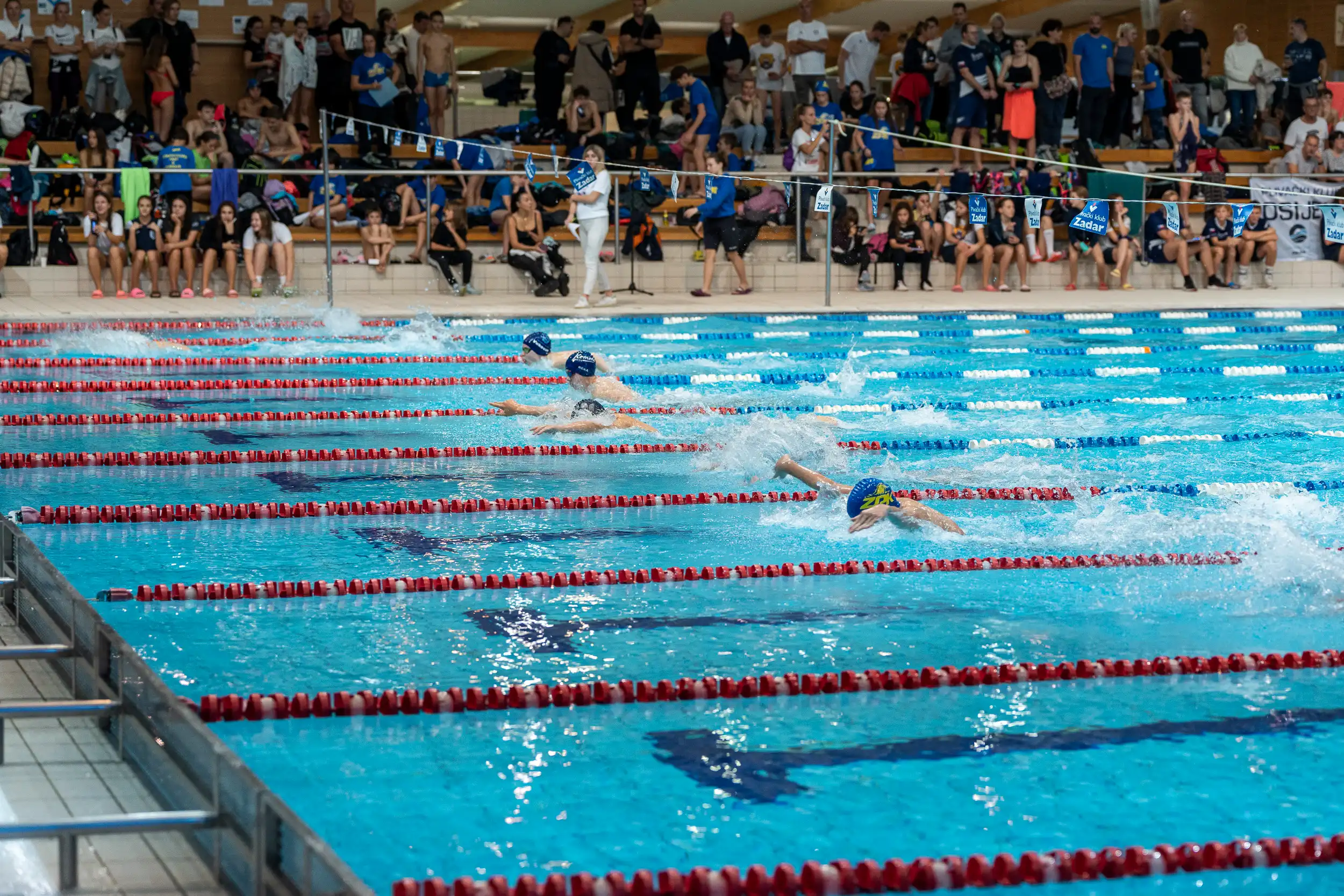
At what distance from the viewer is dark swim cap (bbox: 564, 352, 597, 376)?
7.79 metres

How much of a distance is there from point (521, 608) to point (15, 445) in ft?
11.9

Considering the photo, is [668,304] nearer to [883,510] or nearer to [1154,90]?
[1154,90]

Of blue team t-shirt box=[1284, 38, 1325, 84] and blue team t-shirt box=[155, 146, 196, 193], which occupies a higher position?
blue team t-shirt box=[1284, 38, 1325, 84]

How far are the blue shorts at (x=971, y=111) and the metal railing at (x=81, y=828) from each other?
586 inches

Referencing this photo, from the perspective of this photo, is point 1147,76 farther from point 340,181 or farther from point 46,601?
point 46,601

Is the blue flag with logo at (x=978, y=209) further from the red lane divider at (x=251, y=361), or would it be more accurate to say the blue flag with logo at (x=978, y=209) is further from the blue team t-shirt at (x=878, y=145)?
the red lane divider at (x=251, y=361)

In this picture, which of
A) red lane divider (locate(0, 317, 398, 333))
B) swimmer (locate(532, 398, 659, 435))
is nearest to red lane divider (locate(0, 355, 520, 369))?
red lane divider (locate(0, 317, 398, 333))

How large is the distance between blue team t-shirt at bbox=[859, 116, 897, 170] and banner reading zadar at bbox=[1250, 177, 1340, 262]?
3546 millimetres

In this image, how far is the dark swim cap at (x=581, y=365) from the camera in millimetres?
7785

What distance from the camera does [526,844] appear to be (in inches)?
115

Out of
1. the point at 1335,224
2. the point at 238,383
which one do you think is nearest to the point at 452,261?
the point at 238,383

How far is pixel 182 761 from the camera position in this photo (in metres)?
2.91

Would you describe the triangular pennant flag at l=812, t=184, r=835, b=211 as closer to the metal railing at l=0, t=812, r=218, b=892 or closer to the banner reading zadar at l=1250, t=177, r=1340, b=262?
the banner reading zadar at l=1250, t=177, r=1340, b=262

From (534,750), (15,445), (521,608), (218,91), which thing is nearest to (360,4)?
(218,91)
